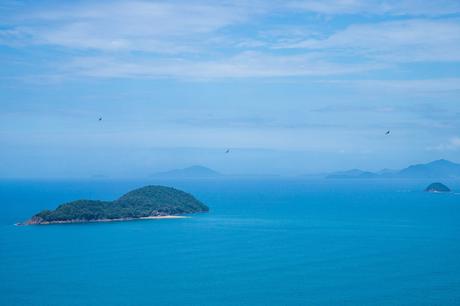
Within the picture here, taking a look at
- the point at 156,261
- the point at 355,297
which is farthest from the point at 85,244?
the point at 355,297

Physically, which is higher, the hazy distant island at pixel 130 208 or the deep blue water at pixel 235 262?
the hazy distant island at pixel 130 208

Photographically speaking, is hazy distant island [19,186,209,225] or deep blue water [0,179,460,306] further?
hazy distant island [19,186,209,225]

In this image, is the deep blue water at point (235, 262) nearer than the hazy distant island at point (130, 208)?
Yes

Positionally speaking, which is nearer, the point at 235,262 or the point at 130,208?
the point at 235,262

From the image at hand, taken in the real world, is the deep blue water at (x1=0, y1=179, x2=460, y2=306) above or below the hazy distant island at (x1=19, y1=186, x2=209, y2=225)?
below

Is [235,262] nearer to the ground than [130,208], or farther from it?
nearer to the ground
